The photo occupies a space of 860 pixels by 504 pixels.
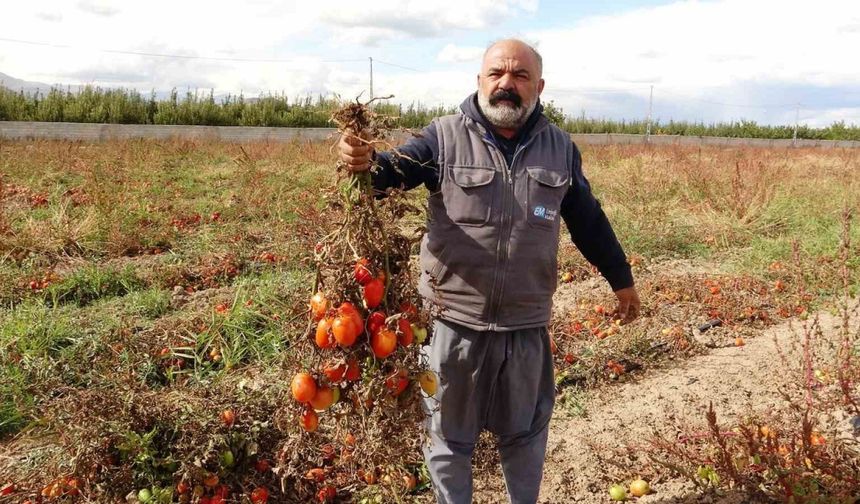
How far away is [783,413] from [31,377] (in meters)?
4.21

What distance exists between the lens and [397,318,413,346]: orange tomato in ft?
5.71

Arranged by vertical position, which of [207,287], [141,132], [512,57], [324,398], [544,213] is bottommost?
[207,287]

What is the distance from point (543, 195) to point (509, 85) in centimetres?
43

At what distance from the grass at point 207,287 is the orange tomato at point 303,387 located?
0.18 metres

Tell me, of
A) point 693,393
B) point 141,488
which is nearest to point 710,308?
point 693,393

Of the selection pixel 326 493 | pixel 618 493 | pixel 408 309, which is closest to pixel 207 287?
pixel 326 493

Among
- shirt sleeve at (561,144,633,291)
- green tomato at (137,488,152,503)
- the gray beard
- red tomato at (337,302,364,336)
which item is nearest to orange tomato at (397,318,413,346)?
red tomato at (337,302,364,336)

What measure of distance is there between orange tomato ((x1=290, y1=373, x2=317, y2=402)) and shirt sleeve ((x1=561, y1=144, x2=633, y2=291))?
4.18 ft

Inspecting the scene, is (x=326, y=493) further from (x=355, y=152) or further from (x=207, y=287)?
(x=207, y=287)

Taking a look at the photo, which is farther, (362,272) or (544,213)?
(544,213)

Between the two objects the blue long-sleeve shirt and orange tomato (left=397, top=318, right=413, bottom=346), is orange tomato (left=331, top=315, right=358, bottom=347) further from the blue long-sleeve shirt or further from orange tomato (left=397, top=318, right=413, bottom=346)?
the blue long-sleeve shirt

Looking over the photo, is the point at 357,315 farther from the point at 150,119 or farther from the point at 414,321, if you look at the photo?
the point at 150,119

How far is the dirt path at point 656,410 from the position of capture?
2.88 metres

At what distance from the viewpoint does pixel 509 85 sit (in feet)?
7.41
